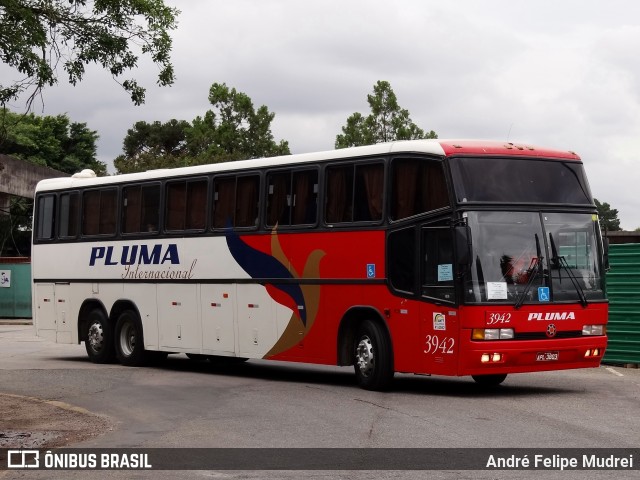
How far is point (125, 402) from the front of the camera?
16.5 metres

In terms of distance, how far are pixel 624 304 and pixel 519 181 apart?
7039mm

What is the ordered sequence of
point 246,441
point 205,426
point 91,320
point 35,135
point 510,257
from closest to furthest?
point 246,441 < point 205,426 < point 510,257 < point 91,320 < point 35,135

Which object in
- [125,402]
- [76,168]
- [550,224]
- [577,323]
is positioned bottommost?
[125,402]

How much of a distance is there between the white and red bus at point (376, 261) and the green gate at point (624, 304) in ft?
16.9

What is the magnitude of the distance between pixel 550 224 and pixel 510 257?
0.89 meters

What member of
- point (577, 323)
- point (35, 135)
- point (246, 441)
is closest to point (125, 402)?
point (246, 441)

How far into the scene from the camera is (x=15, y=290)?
45812 millimetres

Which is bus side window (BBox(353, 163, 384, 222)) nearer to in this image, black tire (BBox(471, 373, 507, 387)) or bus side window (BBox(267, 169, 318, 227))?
bus side window (BBox(267, 169, 318, 227))

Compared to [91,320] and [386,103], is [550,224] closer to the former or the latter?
[91,320]

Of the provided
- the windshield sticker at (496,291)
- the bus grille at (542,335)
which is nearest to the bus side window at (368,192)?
the windshield sticker at (496,291)

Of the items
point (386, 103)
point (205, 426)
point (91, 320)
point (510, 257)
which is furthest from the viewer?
point (386, 103)

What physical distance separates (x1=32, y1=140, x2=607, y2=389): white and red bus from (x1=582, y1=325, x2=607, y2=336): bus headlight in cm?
1

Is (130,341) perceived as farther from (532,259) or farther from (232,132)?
(232,132)

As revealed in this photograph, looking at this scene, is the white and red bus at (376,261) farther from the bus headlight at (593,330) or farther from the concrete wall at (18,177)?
the concrete wall at (18,177)
